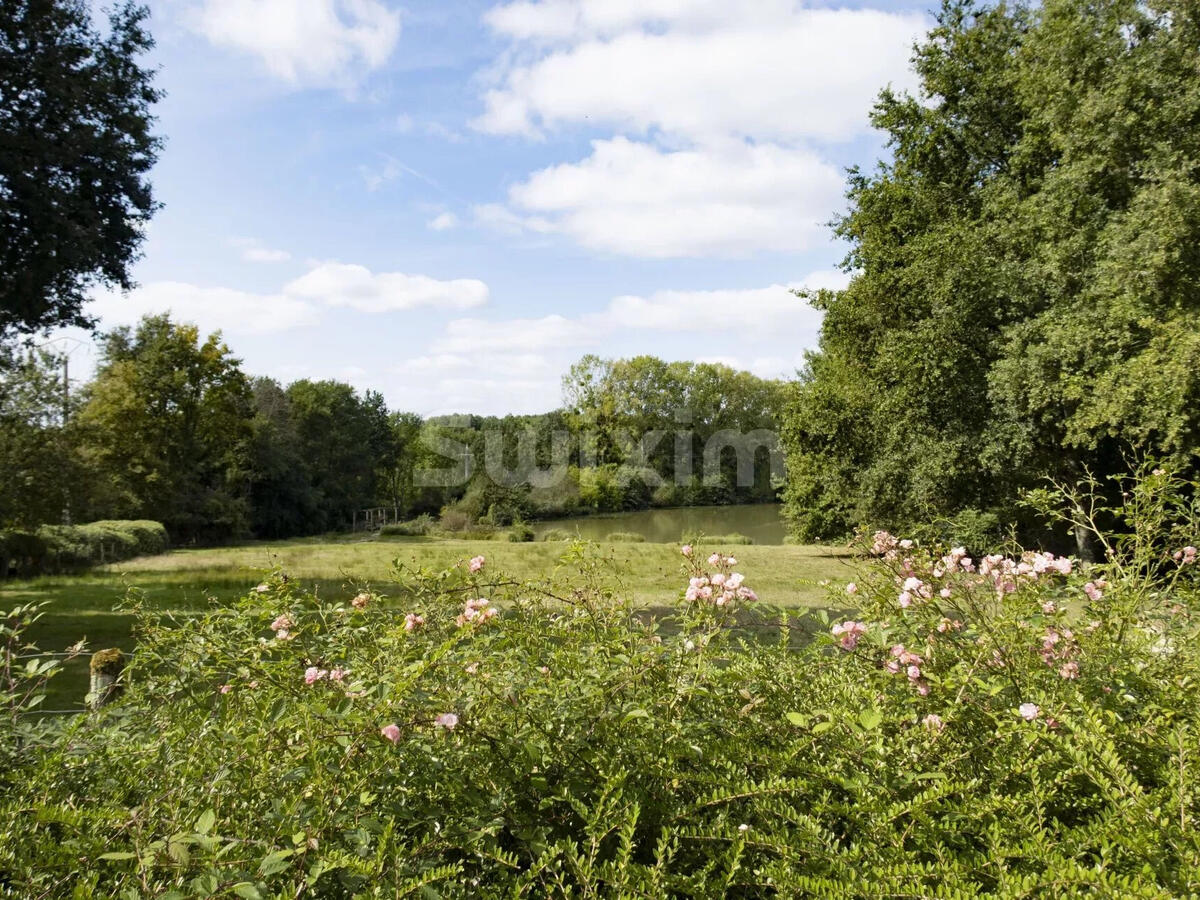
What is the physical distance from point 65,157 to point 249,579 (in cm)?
733

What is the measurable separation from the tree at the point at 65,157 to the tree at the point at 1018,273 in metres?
12.5

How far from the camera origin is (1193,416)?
33.2 ft

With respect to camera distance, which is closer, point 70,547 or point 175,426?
point 70,547

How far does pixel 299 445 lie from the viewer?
123ft

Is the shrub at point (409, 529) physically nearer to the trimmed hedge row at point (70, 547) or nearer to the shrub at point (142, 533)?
the shrub at point (142, 533)

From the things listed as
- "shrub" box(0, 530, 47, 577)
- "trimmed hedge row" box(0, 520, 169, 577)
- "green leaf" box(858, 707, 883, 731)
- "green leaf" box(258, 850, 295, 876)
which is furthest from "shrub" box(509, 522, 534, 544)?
"green leaf" box(258, 850, 295, 876)

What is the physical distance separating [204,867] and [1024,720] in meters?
1.90

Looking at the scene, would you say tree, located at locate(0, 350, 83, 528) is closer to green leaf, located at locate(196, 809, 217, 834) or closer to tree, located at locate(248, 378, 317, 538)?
green leaf, located at locate(196, 809, 217, 834)

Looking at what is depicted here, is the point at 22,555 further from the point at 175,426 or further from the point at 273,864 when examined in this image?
the point at 273,864

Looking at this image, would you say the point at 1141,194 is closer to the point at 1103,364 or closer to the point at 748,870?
→ the point at 1103,364

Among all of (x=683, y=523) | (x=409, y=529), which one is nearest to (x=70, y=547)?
(x=409, y=529)

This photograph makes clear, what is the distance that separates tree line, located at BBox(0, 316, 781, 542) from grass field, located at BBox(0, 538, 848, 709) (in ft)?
5.04

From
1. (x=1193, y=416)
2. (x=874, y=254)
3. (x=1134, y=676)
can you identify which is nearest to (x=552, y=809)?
(x=1134, y=676)

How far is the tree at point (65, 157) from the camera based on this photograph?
883 cm
